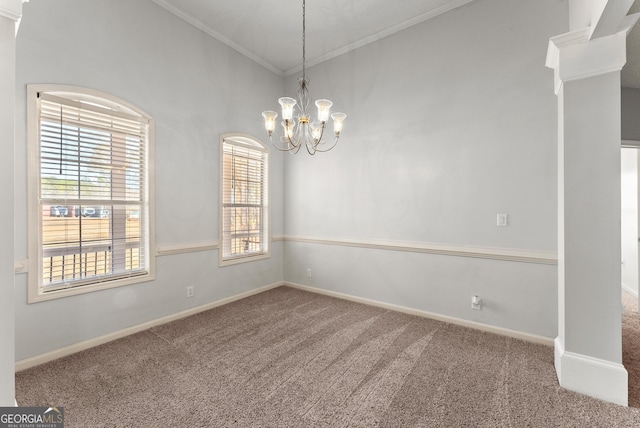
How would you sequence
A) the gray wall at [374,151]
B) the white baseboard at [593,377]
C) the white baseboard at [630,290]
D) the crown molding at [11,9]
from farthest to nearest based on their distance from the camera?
the white baseboard at [630,290], the gray wall at [374,151], the white baseboard at [593,377], the crown molding at [11,9]

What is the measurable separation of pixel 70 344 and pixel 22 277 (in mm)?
705

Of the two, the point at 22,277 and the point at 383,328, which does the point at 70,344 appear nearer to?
the point at 22,277

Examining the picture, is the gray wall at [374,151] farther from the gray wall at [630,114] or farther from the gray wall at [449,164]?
the gray wall at [630,114]

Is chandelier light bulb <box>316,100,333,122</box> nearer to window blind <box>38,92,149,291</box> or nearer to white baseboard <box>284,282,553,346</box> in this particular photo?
window blind <box>38,92,149,291</box>

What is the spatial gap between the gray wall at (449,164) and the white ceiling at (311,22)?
164 millimetres

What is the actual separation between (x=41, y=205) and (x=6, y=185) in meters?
1.36

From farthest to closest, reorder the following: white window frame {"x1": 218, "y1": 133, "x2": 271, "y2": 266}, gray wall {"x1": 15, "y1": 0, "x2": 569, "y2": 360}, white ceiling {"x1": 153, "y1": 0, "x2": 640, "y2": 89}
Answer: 1. white window frame {"x1": 218, "y1": 133, "x2": 271, "y2": 266}
2. white ceiling {"x1": 153, "y1": 0, "x2": 640, "y2": 89}
3. gray wall {"x1": 15, "y1": 0, "x2": 569, "y2": 360}

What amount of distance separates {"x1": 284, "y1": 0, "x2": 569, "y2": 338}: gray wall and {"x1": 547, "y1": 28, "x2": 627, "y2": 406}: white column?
672 mm

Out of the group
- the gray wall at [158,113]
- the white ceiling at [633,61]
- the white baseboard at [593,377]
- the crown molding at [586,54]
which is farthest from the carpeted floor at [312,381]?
the white ceiling at [633,61]

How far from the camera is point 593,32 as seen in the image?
186cm

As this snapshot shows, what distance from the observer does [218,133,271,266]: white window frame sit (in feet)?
12.2

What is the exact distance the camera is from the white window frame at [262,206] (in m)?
3.71

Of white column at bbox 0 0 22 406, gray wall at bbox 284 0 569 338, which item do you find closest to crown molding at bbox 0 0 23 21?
white column at bbox 0 0 22 406

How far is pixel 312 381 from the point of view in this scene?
81.9 inches
